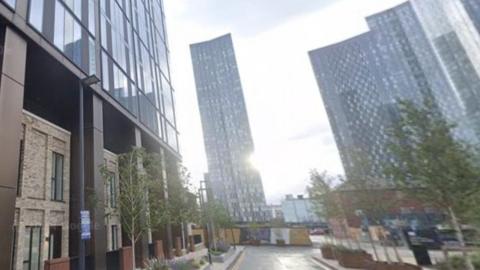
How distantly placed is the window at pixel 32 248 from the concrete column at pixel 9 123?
463 cm

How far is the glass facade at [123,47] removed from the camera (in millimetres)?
14242

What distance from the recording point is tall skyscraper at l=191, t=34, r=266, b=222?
4441 inches

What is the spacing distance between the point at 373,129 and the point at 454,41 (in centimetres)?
4019

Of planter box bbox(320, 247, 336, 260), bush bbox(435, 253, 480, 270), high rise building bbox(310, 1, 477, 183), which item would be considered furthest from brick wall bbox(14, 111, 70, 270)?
high rise building bbox(310, 1, 477, 183)

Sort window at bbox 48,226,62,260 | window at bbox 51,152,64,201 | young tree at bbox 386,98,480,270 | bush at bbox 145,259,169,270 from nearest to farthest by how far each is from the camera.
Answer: young tree at bbox 386,98,480,270 → bush at bbox 145,259,169,270 → window at bbox 48,226,62,260 → window at bbox 51,152,64,201

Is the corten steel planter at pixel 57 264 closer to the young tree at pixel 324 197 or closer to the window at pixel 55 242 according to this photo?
the window at pixel 55 242

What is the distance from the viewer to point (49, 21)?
43.7 feet

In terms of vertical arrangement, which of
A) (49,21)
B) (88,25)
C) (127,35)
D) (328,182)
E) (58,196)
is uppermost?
(127,35)

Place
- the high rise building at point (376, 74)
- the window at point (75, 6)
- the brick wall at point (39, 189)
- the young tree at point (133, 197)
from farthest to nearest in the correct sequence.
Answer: the high rise building at point (376, 74) → the window at point (75, 6) → the young tree at point (133, 197) → the brick wall at point (39, 189)

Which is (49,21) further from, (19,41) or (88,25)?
(88,25)

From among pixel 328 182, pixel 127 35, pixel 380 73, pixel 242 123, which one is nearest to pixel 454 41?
pixel 380 73

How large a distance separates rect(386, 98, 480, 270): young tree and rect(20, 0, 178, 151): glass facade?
1613 centimetres

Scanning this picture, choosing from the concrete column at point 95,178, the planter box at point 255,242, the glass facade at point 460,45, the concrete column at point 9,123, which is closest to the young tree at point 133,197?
the concrete column at point 95,178

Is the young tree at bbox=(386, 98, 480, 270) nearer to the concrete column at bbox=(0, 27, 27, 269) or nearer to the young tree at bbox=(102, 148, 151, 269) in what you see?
the young tree at bbox=(102, 148, 151, 269)
